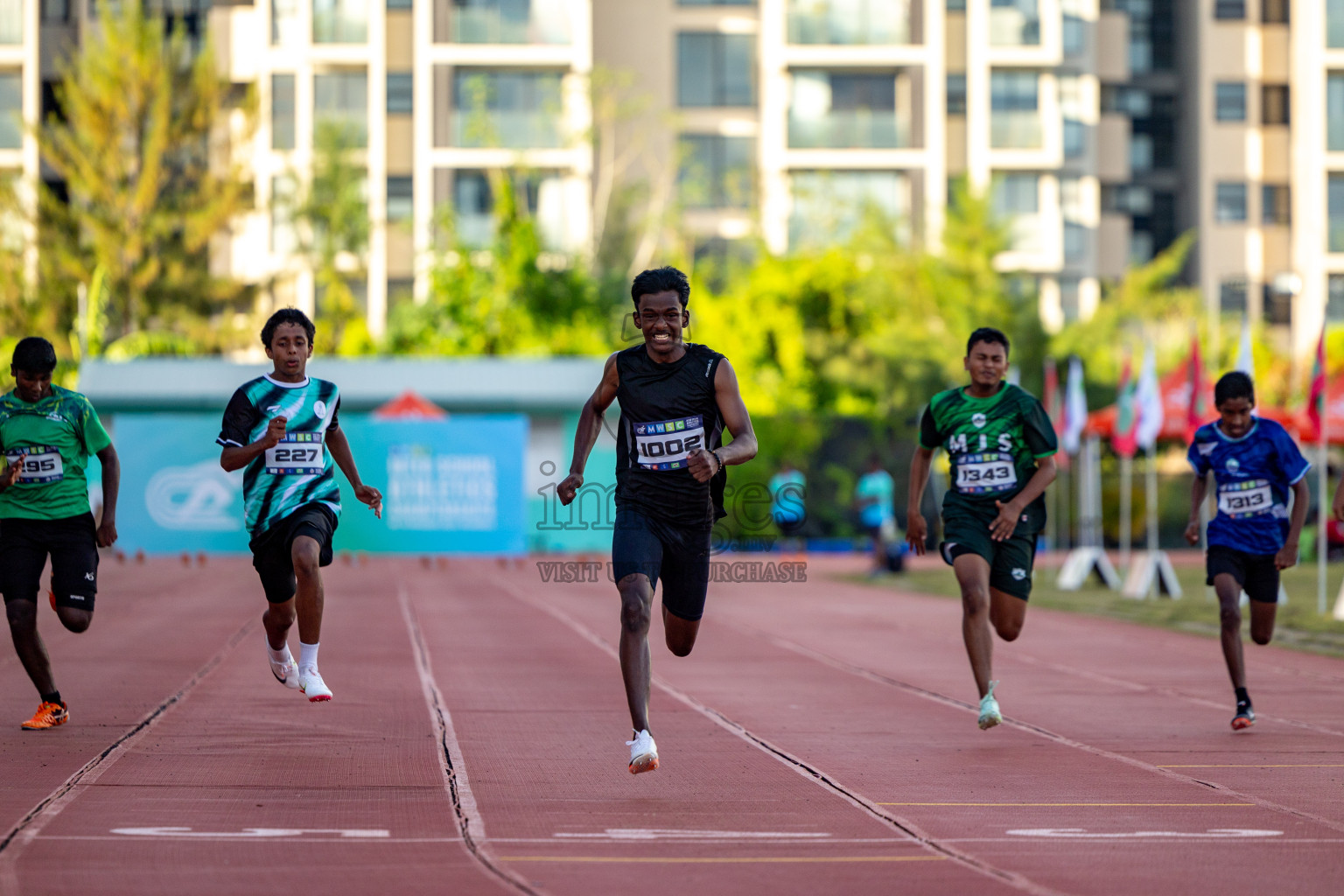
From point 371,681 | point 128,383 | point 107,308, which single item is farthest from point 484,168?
point 371,681

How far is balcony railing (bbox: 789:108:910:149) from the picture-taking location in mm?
55250

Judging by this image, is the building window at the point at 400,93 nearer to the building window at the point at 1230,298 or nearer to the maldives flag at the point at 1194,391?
the building window at the point at 1230,298

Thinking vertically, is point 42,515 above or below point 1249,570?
above

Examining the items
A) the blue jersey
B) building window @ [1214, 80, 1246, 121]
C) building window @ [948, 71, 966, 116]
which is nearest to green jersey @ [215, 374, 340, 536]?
the blue jersey

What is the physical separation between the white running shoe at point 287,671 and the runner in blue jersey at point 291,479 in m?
0.14

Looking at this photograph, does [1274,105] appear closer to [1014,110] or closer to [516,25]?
[1014,110]

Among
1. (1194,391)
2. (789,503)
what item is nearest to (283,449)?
(1194,391)

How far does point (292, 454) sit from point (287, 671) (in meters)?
1.17

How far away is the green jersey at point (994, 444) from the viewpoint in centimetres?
928

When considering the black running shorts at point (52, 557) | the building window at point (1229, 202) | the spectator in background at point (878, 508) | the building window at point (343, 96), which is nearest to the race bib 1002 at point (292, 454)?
the black running shorts at point (52, 557)

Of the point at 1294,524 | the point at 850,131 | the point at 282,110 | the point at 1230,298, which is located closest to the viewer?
the point at 1294,524

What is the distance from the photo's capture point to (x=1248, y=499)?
970cm

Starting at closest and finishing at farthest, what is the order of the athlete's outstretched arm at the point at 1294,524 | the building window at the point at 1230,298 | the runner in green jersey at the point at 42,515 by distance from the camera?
the runner in green jersey at the point at 42,515 → the athlete's outstretched arm at the point at 1294,524 → the building window at the point at 1230,298

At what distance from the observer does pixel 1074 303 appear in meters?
57.3
